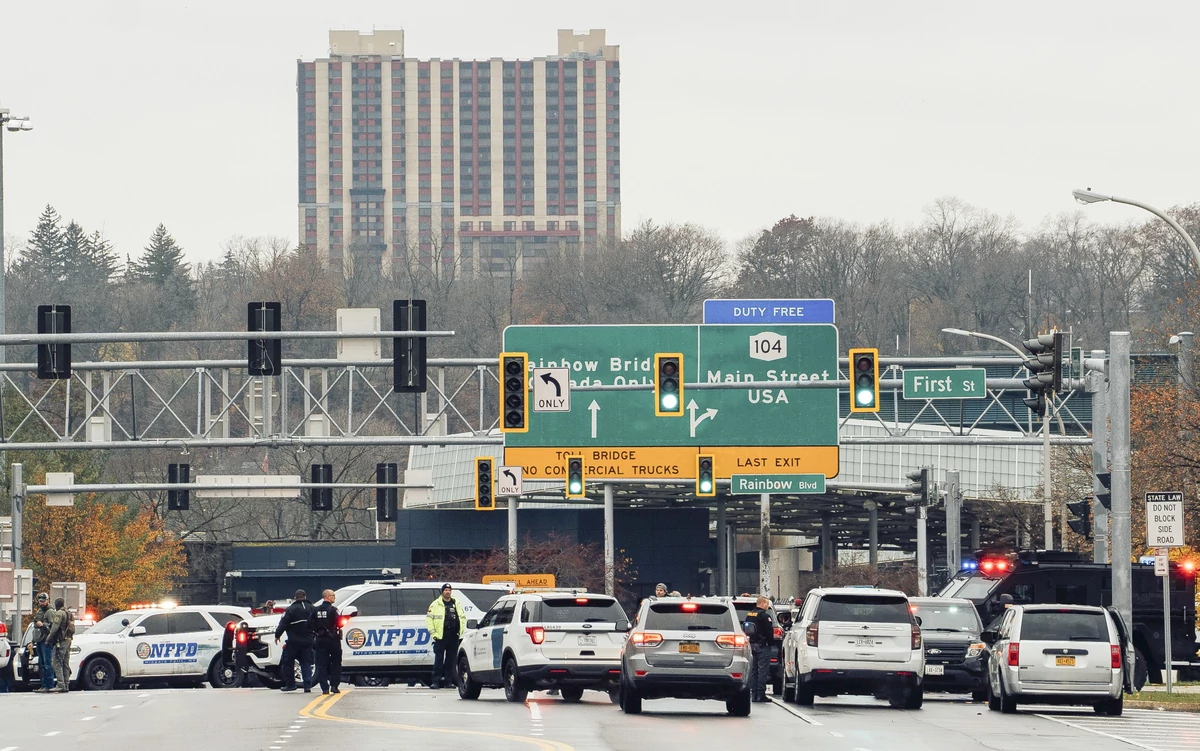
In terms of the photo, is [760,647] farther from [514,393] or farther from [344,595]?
[344,595]

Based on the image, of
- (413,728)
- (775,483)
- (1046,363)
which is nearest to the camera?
(413,728)

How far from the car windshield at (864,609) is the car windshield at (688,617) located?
2.00 m

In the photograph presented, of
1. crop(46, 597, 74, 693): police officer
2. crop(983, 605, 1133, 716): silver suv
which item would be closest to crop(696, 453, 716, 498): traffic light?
crop(46, 597, 74, 693): police officer

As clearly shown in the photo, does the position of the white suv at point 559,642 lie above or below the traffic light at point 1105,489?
below

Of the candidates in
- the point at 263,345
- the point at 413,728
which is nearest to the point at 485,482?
the point at 263,345

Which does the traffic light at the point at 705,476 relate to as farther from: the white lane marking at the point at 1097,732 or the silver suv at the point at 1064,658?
the white lane marking at the point at 1097,732

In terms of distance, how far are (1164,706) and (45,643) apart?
Result: 724 inches

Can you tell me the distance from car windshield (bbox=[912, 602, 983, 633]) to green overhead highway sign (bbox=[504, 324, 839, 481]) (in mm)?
13218

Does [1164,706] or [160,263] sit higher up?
[160,263]

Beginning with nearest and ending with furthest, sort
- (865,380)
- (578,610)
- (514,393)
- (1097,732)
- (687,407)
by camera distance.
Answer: (1097,732) < (578,610) < (514,393) < (865,380) < (687,407)

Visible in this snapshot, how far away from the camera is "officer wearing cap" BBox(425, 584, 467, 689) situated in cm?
3128

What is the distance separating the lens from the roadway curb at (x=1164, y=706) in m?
27.3

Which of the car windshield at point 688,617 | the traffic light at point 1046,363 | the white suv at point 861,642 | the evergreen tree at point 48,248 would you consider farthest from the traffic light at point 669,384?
the evergreen tree at point 48,248

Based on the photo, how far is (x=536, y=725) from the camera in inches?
886
